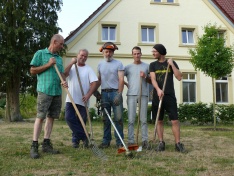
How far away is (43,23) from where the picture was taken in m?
13.5

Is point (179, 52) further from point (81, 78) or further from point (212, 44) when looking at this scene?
point (81, 78)

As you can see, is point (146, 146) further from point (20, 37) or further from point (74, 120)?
point (20, 37)

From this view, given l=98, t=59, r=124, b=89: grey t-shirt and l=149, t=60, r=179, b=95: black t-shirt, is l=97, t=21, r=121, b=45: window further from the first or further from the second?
l=149, t=60, r=179, b=95: black t-shirt

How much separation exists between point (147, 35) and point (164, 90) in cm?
1191

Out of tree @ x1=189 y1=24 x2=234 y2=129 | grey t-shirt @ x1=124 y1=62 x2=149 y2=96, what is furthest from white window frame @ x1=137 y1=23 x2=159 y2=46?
grey t-shirt @ x1=124 y1=62 x2=149 y2=96

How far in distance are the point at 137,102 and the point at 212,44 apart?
20.8 ft

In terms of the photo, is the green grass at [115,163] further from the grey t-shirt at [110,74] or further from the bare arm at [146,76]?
the bare arm at [146,76]

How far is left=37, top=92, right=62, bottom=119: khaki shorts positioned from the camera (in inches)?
183

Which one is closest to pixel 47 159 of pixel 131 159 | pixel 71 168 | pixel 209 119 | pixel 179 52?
pixel 71 168

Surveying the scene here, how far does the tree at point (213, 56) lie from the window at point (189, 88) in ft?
18.2

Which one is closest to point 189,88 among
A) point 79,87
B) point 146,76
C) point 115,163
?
point 146,76

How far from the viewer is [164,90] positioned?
17.2ft

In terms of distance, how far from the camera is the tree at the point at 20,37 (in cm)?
1286

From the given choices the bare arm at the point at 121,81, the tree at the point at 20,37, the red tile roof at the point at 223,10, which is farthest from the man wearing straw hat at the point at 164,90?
the red tile roof at the point at 223,10
